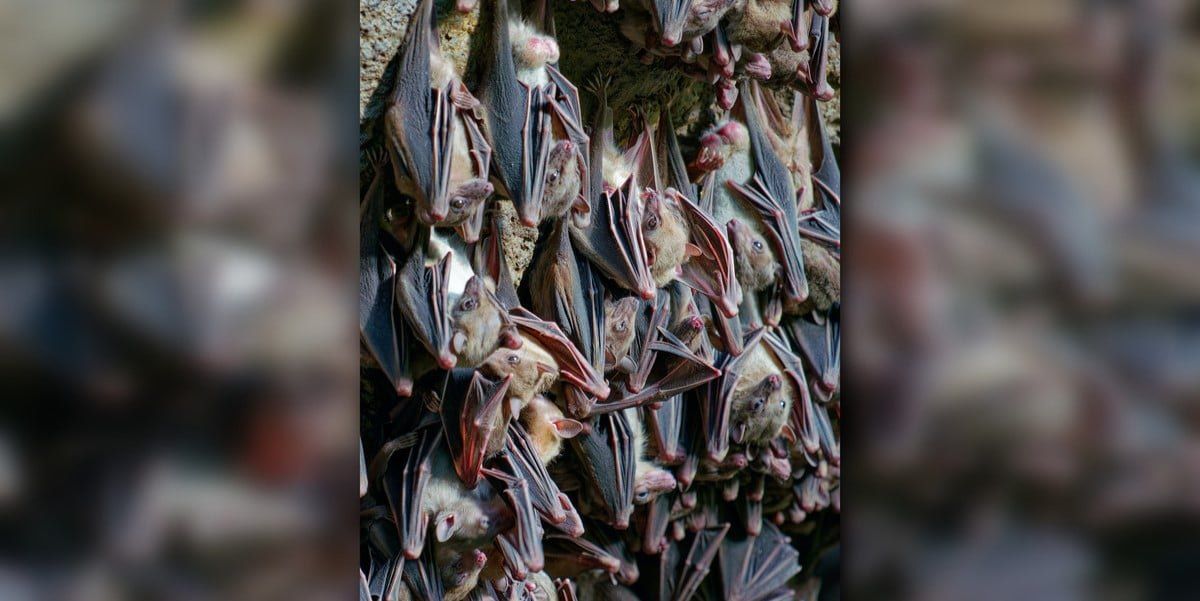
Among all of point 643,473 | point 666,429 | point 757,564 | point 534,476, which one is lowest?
point 757,564

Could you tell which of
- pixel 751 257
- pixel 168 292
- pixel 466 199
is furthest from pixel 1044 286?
pixel 751 257

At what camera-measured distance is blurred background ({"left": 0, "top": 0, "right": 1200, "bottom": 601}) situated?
0.51 m

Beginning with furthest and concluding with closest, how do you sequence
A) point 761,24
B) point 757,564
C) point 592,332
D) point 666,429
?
point 757,564
point 666,429
point 761,24
point 592,332

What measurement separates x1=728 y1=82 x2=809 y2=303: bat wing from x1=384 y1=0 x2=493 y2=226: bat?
142 centimetres

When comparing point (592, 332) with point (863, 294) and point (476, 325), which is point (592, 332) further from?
point (863, 294)

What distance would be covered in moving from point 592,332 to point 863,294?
2.25 metres

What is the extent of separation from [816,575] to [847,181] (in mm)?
4100

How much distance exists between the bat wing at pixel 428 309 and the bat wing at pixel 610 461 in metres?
0.86

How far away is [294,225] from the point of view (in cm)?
62

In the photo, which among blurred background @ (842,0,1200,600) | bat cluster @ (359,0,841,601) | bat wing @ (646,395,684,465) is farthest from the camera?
bat wing @ (646,395,684,465)

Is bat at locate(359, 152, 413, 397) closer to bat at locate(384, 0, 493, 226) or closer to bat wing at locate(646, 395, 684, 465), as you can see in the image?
bat at locate(384, 0, 493, 226)

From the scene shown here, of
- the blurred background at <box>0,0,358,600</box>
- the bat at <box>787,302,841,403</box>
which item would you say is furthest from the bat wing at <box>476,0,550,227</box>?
the blurred background at <box>0,0,358,600</box>

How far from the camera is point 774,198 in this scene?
11.6ft

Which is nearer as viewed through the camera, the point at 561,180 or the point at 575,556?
the point at 561,180
